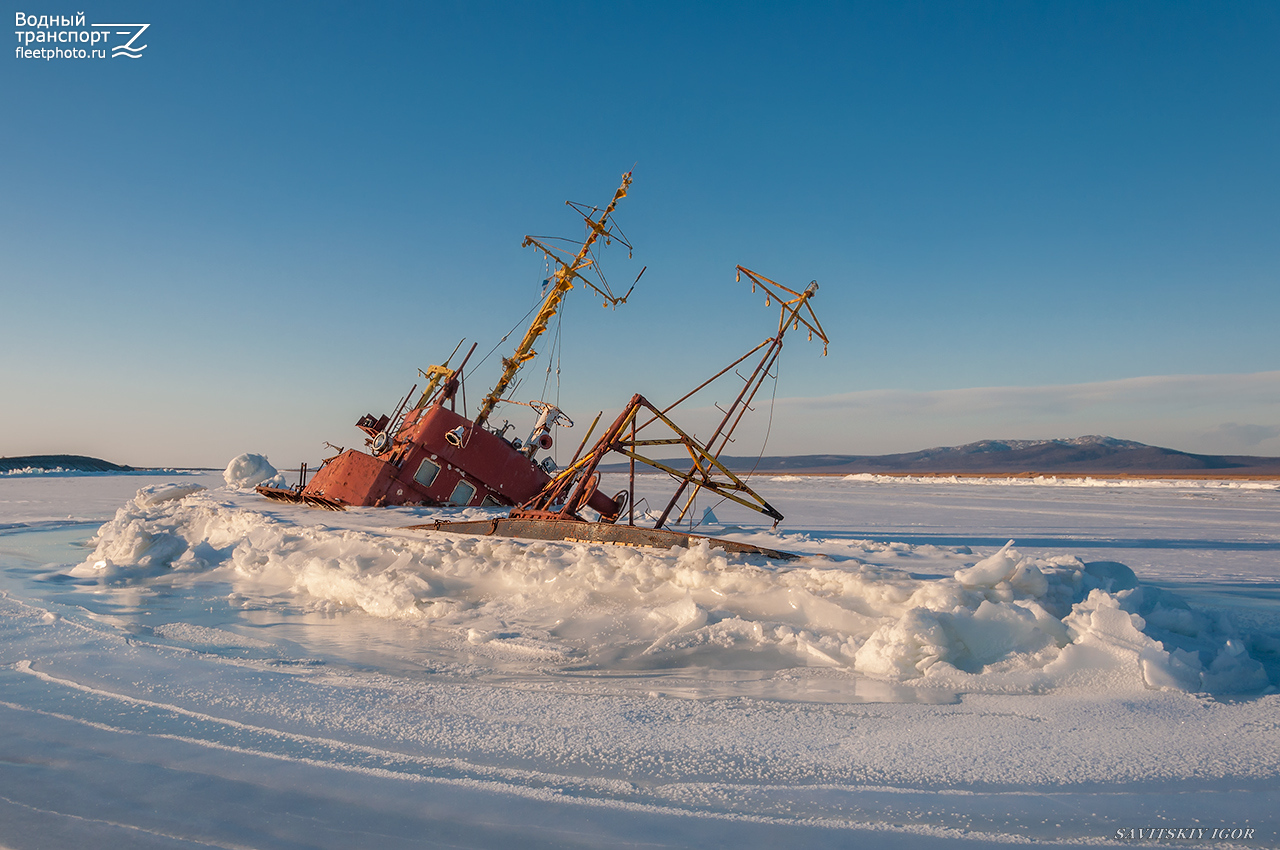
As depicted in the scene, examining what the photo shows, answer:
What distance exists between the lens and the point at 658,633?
5.94m

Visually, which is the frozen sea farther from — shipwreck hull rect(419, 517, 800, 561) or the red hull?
the red hull

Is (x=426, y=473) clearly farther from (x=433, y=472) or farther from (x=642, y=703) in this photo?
(x=642, y=703)

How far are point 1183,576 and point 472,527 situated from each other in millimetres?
9374

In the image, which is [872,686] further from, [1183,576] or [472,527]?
[1183,576]

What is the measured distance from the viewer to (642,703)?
4387 millimetres

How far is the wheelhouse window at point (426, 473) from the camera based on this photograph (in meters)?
13.9

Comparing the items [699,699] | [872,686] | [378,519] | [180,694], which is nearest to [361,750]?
[180,694]

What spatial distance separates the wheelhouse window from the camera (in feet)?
45.6

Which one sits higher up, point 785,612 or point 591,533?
point 591,533

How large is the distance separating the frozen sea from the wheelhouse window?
17.4 feet

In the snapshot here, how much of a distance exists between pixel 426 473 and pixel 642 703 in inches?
414

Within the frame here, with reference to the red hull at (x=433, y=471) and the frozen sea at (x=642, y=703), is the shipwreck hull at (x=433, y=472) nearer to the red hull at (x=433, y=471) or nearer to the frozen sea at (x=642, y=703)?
the red hull at (x=433, y=471)

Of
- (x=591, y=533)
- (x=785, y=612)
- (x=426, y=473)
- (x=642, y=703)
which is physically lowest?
(x=642, y=703)

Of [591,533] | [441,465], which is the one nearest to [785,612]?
[591,533]
